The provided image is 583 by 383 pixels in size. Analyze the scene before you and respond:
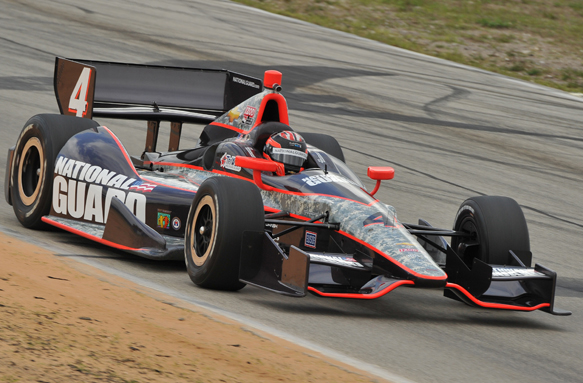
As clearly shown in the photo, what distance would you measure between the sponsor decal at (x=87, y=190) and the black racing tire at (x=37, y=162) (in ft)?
0.38

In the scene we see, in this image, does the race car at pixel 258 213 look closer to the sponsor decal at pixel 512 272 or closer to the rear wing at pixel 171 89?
the sponsor decal at pixel 512 272

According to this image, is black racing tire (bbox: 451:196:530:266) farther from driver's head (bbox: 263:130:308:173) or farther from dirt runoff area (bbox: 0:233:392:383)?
dirt runoff area (bbox: 0:233:392:383)

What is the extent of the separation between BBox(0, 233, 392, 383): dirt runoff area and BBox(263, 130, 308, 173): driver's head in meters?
1.79

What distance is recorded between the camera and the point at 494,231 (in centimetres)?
700

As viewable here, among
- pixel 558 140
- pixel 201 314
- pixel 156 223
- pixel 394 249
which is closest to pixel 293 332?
pixel 201 314

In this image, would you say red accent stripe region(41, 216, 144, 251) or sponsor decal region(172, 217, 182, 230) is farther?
sponsor decal region(172, 217, 182, 230)

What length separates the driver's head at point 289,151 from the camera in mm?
7242

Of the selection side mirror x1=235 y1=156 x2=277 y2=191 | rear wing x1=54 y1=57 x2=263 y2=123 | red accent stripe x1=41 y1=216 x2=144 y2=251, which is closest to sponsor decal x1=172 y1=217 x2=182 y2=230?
red accent stripe x1=41 y1=216 x2=144 y2=251

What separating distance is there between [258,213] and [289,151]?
103cm

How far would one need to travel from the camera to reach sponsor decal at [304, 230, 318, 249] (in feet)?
22.2

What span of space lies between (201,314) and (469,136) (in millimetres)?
10677

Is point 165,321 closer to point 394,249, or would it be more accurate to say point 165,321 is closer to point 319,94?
point 394,249

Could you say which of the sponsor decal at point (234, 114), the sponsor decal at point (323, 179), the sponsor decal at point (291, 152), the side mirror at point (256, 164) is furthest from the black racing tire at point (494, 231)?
the sponsor decal at point (234, 114)

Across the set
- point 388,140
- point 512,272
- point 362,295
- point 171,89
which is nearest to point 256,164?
point 362,295
